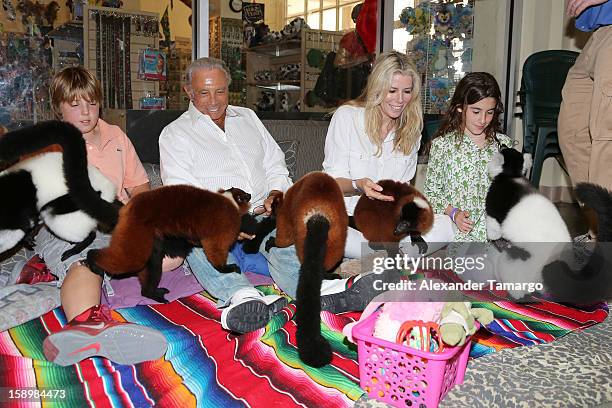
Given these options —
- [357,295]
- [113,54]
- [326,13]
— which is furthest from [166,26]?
[357,295]

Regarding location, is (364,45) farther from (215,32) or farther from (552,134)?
(552,134)

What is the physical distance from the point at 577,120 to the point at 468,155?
0.56 m

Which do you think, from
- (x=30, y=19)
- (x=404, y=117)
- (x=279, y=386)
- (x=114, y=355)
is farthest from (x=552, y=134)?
(x=30, y=19)

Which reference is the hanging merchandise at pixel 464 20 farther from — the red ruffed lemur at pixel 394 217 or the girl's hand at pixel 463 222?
the red ruffed lemur at pixel 394 217

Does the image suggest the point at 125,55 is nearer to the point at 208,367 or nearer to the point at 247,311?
the point at 247,311

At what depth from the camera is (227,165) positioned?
212 cm

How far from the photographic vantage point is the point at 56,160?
1782 millimetres

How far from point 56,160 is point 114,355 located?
0.71 metres

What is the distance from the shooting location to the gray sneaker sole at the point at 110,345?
146 cm

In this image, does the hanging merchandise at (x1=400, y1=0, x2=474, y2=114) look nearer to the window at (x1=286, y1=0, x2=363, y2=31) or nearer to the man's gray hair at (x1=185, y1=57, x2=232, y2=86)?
the window at (x1=286, y1=0, x2=363, y2=31)

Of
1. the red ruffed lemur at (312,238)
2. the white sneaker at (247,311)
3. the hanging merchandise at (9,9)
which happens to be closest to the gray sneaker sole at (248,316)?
the white sneaker at (247,311)

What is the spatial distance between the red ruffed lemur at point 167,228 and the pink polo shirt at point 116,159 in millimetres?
387

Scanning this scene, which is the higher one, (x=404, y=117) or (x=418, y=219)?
(x=404, y=117)

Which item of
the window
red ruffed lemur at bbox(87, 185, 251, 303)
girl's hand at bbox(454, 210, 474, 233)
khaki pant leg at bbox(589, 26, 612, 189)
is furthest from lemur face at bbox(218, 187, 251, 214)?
the window
